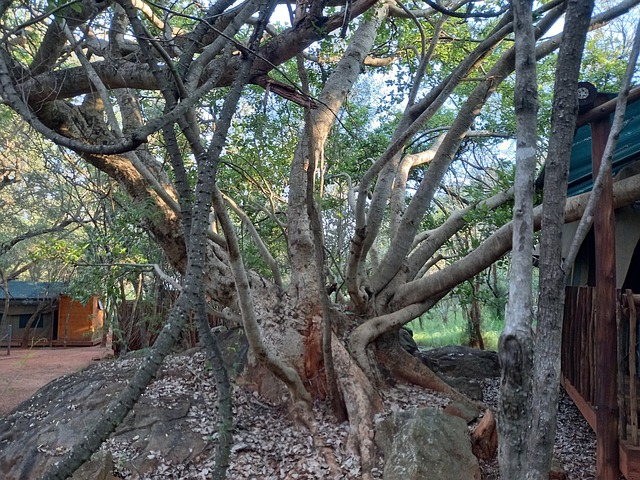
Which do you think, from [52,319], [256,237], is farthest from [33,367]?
[256,237]

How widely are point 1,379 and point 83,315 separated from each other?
7.57 meters

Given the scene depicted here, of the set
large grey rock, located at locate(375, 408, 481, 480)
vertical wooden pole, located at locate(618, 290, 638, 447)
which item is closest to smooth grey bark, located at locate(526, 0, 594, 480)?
vertical wooden pole, located at locate(618, 290, 638, 447)

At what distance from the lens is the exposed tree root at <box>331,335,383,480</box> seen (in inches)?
185

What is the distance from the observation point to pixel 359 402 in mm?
5152

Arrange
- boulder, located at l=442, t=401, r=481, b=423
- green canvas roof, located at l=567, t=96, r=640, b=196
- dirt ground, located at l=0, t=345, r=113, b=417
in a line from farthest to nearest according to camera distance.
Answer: dirt ground, located at l=0, t=345, r=113, b=417, boulder, located at l=442, t=401, r=481, b=423, green canvas roof, located at l=567, t=96, r=640, b=196

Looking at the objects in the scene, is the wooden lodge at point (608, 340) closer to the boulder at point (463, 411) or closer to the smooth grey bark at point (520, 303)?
the boulder at point (463, 411)

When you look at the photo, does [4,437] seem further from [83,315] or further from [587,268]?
[83,315]

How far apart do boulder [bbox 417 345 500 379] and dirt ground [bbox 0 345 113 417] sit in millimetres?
6603

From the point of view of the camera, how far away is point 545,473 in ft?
6.91

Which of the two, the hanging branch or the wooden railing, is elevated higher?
the hanging branch

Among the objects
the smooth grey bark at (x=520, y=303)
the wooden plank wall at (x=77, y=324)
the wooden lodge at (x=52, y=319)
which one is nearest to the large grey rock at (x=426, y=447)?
the smooth grey bark at (x=520, y=303)

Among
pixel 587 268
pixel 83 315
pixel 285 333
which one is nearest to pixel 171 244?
pixel 285 333

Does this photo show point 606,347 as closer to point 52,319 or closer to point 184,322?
point 184,322

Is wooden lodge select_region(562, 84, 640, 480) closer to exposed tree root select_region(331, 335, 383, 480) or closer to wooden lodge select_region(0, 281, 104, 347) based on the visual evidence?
exposed tree root select_region(331, 335, 383, 480)
